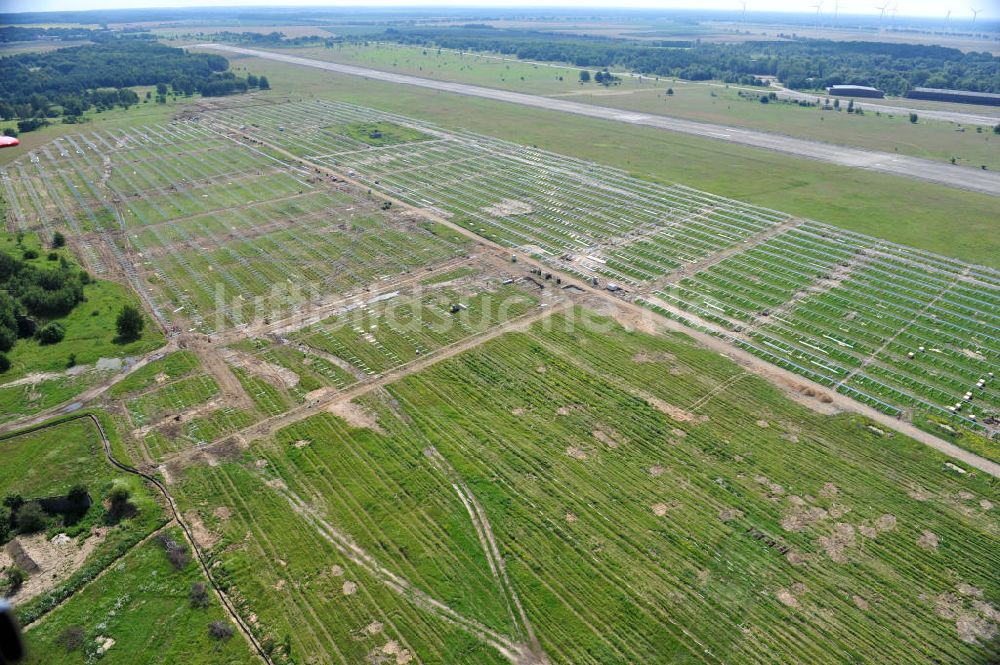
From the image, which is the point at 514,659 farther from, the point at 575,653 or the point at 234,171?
the point at 234,171

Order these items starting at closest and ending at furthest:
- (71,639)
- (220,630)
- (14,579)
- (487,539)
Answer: (71,639), (220,630), (14,579), (487,539)

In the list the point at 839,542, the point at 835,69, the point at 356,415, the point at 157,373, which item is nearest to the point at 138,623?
the point at 356,415

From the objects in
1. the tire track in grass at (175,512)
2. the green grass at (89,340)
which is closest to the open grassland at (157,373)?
the green grass at (89,340)

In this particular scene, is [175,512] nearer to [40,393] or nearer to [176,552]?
[176,552]

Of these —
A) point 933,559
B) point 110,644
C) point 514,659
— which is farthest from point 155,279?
point 933,559

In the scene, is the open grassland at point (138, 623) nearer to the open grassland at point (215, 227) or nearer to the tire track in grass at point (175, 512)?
the tire track in grass at point (175, 512)
